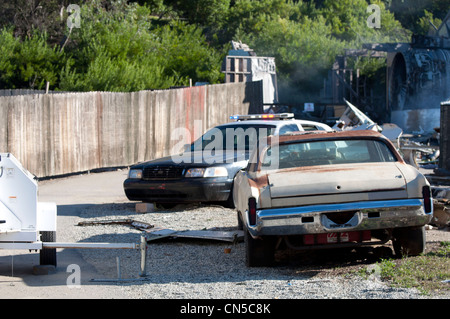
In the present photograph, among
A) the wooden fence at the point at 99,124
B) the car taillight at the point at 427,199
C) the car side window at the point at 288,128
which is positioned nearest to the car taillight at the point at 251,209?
the car taillight at the point at 427,199

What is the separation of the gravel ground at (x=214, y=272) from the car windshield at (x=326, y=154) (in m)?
1.05

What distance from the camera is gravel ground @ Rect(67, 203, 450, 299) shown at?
6469 mm

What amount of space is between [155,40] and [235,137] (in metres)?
25.4

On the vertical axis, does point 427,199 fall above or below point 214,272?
above

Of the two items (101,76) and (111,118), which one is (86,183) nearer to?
(111,118)

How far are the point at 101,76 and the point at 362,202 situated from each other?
860 inches

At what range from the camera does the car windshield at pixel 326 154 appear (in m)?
8.23

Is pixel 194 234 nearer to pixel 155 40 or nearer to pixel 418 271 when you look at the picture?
pixel 418 271

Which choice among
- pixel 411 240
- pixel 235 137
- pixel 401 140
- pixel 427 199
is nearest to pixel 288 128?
pixel 235 137

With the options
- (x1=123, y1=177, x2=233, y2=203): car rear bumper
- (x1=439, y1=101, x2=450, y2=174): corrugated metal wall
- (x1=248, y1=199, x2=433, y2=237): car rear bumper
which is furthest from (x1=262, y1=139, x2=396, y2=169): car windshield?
(x1=439, y1=101, x2=450, y2=174): corrugated metal wall

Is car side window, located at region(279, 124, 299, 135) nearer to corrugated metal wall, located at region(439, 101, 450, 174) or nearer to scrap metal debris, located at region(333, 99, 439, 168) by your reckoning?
corrugated metal wall, located at region(439, 101, 450, 174)

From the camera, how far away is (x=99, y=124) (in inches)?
747

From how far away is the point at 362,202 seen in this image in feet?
23.5

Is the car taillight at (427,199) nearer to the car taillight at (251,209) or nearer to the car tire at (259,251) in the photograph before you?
the car tire at (259,251)
